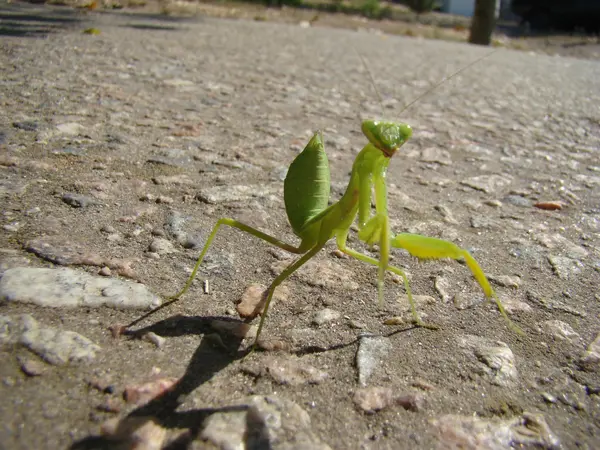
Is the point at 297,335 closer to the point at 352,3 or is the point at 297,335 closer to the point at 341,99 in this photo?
the point at 341,99

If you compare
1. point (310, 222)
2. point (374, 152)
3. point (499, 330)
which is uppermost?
point (374, 152)

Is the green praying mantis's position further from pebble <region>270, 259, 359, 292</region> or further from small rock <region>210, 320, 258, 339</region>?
pebble <region>270, 259, 359, 292</region>

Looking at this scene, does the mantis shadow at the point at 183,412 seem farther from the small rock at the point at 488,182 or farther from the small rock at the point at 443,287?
the small rock at the point at 488,182

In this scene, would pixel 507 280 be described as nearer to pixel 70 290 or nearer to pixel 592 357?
pixel 592 357

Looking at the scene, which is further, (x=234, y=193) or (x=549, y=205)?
(x=549, y=205)

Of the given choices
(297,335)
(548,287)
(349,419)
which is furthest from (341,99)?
(349,419)

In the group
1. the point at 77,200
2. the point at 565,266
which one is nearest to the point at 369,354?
the point at 565,266
